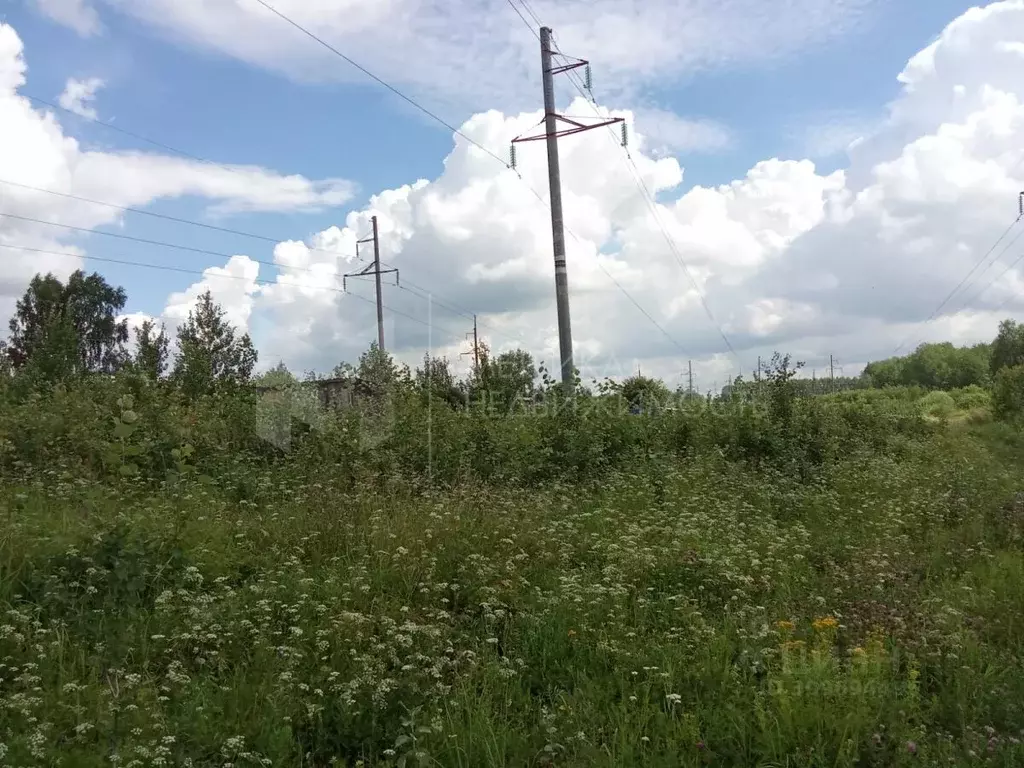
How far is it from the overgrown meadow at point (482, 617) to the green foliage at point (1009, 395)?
18196 mm

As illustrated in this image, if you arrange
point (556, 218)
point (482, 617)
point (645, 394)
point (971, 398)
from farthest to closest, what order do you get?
point (971, 398) → point (645, 394) → point (556, 218) → point (482, 617)

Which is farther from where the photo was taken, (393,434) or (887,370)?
(887,370)

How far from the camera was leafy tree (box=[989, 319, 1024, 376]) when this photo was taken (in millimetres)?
59781

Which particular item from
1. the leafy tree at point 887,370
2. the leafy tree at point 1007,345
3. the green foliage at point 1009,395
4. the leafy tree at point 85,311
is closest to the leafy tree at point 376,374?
the green foliage at point 1009,395

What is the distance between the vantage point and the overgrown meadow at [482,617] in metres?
3.18

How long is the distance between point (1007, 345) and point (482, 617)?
7282cm

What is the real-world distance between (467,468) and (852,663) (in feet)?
18.1

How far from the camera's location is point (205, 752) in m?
3.01

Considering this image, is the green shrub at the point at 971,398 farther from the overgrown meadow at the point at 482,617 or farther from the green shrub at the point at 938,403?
the overgrown meadow at the point at 482,617

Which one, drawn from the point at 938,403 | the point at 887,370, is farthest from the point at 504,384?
the point at 887,370

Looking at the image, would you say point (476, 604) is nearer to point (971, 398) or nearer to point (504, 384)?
point (504, 384)

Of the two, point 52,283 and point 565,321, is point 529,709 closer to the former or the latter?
point 565,321

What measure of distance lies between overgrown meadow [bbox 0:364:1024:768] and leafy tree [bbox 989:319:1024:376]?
63.2 meters

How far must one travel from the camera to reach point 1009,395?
24188mm
